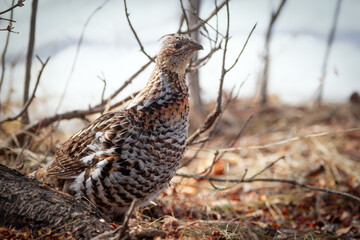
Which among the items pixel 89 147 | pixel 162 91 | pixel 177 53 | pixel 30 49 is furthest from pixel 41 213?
pixel 30 49

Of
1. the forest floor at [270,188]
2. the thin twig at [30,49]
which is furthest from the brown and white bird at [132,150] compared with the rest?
the thin twig at [30,49]

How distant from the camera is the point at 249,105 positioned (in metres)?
9.14

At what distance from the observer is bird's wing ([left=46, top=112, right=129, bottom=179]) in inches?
95.4

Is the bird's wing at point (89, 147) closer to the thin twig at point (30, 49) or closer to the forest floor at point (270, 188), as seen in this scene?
the forest floor at point (270, 188)

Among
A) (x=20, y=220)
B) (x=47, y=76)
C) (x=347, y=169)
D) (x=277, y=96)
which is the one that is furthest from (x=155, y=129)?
(x=277, y=96)

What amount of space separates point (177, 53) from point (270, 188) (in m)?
3.02

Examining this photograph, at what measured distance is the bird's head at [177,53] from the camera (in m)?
2.74

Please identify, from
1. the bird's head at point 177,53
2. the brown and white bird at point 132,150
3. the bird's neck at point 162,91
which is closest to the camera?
the brown and white bird at point 132,150

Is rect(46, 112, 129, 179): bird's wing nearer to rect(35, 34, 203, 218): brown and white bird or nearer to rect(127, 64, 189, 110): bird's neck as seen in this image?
rect(35, 34, 203, 218): brown and white bird

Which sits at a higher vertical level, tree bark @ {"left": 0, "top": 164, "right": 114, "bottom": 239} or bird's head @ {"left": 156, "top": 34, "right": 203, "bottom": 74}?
bird's head @ {"left": 156, "top": 34, "right": 203, "bottom": 74}

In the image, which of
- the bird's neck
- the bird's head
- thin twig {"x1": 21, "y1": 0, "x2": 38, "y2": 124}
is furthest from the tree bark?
thin twig {"x1": 21, "y1": 0, "x2": 38, "y2": 124}

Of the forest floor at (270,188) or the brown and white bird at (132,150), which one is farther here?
the forest floor at (270,188)

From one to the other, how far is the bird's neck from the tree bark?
930 mm

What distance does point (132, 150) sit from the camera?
2371 millimetres
